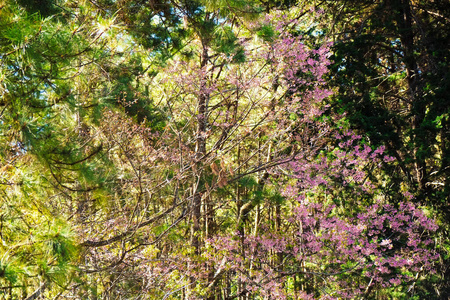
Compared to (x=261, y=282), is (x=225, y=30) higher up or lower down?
higher up

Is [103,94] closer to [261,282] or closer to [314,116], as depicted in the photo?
[314,116]

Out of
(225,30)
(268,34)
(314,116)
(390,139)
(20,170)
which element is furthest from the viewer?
(314,116)

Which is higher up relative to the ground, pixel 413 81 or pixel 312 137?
pixel 413 81

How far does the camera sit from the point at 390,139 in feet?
18.8

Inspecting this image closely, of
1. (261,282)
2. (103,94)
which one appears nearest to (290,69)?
(103,94)

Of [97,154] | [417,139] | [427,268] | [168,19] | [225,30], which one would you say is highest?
[168,19]

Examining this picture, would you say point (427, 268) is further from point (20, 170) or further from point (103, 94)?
point (20, 170)

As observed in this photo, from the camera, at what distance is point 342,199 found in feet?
19.6

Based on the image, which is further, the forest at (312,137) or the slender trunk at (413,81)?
the slender trunk at (413,81)

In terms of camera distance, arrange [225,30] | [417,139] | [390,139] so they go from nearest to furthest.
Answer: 1. [225,30]
2. [417,139]
3. [390,139]

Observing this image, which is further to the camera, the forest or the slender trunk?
the slender trunk

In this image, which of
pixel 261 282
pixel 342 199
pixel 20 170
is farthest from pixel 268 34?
pixel 261 282

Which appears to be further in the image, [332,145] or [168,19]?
[332,145]

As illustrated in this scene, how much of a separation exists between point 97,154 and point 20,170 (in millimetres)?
852
